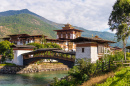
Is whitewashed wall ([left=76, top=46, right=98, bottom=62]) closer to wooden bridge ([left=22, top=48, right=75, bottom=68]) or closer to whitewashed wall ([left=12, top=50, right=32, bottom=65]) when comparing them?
wooden bridge ([left=22, top=48, right=75, bottom=68])

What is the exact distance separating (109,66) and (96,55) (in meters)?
6.13

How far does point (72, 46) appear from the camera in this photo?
7700cm

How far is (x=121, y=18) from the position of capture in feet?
109

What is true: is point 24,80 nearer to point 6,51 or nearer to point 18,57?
point 18,57

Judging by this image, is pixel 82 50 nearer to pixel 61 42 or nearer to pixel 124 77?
pixel 124 77

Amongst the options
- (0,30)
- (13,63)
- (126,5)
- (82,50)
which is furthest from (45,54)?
(0,30)

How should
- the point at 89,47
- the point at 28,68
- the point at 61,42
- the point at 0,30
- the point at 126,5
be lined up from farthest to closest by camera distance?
1. the point at 0,30
2. the point at 61,42
3. the point at 28,68
4. the point at 126,5
5. the point at 89,47

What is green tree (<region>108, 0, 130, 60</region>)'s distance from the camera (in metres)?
31.6

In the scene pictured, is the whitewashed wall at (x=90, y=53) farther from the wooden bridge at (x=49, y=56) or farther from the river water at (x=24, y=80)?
the river water at (x=24, y=80)

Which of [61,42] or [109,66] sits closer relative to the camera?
[109,66]

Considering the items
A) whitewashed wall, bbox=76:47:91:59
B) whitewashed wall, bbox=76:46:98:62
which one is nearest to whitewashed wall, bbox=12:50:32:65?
whitewashed wall, bbox=76:47:91:59

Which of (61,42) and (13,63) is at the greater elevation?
(61,42)

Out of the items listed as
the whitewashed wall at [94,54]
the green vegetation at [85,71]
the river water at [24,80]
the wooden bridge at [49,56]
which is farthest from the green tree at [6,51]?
the green vegetation at [85,71]

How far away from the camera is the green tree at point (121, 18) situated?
31609 mm
